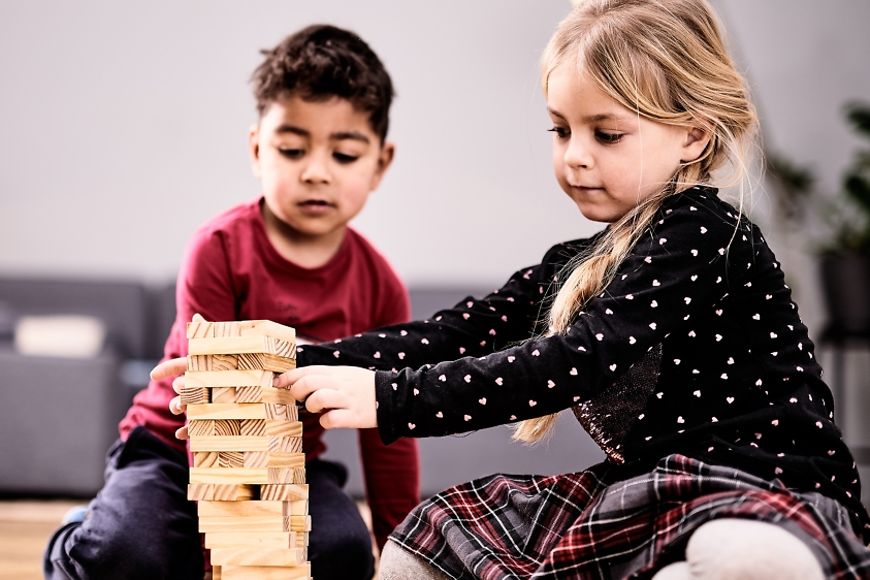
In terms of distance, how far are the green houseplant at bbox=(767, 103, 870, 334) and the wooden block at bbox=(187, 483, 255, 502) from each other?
278 cm

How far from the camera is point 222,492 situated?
3.27 ft

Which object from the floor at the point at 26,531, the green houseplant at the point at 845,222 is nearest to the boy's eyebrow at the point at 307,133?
the floor at the point at 26,531

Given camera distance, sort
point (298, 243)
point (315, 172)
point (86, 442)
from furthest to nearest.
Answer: point (86, 442)
point (298, 243)
point (315, 172)

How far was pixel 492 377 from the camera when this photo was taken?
1.03m

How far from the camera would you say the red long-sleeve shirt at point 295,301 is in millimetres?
1546

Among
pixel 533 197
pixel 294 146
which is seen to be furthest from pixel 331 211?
pixel 533 197

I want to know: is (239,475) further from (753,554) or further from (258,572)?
(753,554)

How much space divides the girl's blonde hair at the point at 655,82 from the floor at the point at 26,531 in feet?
3.62

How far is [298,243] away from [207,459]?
67cm

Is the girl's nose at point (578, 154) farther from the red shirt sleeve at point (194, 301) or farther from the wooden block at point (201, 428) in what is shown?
the red shirt sleeve at point (194, 301)

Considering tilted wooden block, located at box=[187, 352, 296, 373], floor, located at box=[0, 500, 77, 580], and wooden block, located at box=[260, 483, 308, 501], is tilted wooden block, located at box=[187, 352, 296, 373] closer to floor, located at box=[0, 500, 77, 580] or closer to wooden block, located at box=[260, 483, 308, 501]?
wooden block, located at box=[260, 483, 308, 501]

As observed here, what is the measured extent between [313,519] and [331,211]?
47 cm

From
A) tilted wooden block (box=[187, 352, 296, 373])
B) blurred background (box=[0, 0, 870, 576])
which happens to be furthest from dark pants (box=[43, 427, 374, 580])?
blurred background (box=[0, 0, 870, 576])

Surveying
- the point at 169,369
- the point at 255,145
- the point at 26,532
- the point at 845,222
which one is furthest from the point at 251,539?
the point at 845,222
